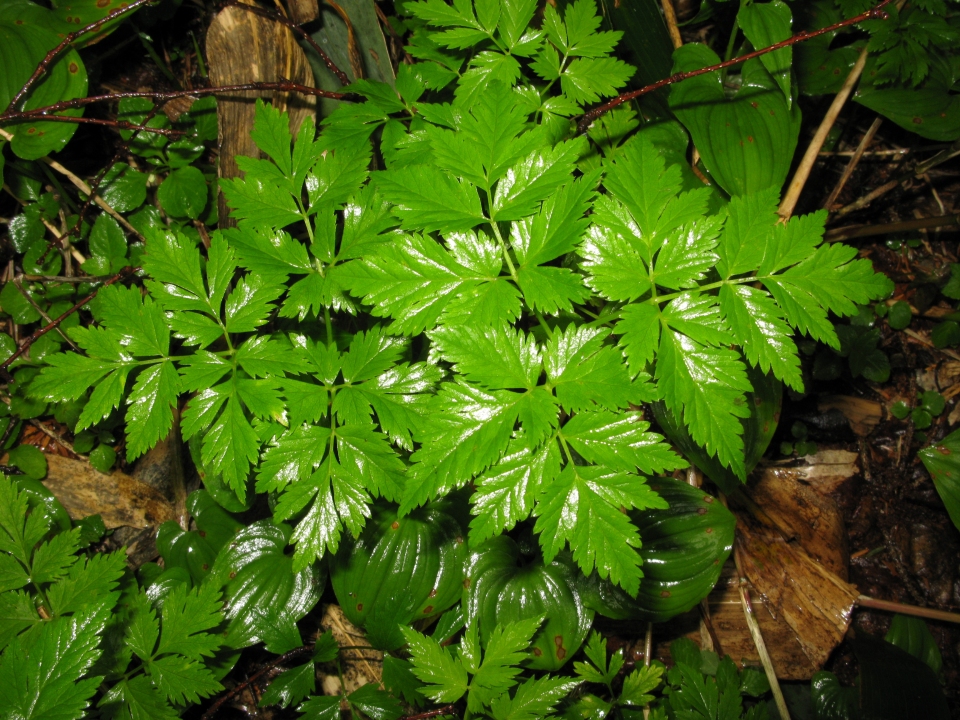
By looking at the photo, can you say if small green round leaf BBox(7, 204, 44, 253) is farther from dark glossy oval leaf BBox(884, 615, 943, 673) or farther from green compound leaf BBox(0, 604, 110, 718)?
dark glossy oval leaf BBox(884, 615, 943, 673)

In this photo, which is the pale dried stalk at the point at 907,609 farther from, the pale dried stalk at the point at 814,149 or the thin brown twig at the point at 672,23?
the thin brown twig at the point at 672,23

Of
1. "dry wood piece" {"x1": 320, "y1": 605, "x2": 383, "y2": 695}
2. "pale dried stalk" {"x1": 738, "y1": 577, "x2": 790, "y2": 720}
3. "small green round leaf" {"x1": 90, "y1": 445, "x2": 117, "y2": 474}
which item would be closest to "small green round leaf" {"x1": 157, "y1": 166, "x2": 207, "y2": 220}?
"small green round leaf" {"x1": 90, "y1": 445, "x2": 117, "y2": 474}

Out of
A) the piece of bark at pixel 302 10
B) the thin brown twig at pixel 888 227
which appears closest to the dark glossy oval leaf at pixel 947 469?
→ the thin brown twig at pixel 888 227

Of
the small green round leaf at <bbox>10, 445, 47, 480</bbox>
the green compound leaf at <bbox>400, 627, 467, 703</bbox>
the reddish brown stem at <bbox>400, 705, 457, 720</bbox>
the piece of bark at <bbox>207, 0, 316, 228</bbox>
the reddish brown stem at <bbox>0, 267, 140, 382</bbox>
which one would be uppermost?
the piece of bark at <bbox>207, 0, 316, 228</bbox>

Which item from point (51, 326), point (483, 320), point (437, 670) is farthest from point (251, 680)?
point (483, 320)

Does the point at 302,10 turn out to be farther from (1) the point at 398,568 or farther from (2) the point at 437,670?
(2) the point at 437,670

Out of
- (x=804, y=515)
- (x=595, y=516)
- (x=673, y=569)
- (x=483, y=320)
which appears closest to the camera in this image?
(x=595, y=516)
